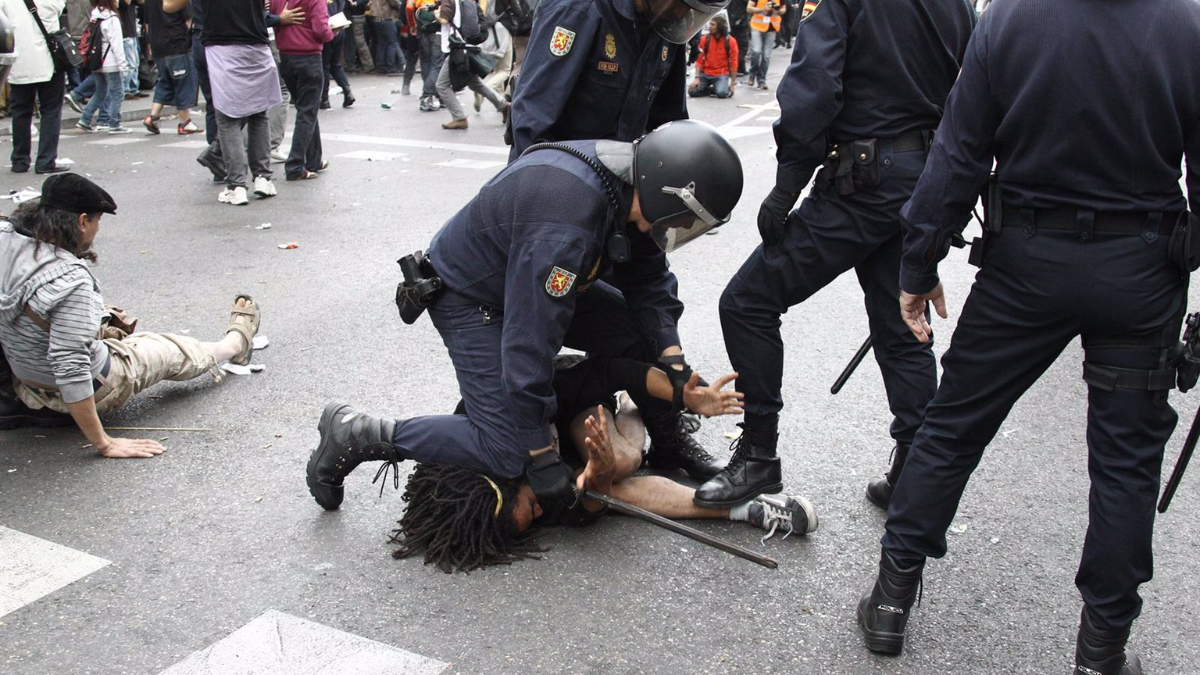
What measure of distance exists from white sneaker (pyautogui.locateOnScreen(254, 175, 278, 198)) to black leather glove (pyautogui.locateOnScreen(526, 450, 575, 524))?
5836 mm

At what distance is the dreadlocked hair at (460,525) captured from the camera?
318cm

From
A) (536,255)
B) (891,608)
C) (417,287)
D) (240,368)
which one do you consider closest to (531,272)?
(536,255)

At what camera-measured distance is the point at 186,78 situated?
11469 mm

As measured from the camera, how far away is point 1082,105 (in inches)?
93.3

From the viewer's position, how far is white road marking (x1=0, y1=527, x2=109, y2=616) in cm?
301

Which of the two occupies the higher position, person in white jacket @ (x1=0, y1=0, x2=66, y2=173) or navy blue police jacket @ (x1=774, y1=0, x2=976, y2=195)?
navy blue police jacket @ (x1=774, y1=0, x2=976, y2=195)

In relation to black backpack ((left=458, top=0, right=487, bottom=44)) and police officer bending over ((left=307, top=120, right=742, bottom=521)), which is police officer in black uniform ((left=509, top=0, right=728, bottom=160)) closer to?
police officer bending over ((left=307, top=120, right=742, bottom=521))

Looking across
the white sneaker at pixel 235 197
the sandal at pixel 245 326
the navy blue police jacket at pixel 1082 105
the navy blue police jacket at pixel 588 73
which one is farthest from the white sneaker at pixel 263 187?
the navy blue police jacket at pixel 1082 105

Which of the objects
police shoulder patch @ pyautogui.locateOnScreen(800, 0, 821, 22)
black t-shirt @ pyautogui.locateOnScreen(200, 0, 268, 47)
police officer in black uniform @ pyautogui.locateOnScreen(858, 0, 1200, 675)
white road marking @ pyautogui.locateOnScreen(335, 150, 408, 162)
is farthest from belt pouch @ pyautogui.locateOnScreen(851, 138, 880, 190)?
white road marking @ pyautogui.locateOnScreen(335, 150, 408, 162)

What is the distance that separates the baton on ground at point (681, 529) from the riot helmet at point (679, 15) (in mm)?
1511

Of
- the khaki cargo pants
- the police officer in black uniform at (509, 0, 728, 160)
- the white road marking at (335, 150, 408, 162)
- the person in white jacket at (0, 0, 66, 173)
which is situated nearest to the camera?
the police officer in black uniform at (509, 0, 728, 160)

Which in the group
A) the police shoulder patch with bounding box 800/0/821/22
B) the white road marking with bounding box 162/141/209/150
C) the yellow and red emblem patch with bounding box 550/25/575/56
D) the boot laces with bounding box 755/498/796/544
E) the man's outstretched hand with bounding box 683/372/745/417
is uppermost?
the police shoulder patch with bounding box 800/0/821/22

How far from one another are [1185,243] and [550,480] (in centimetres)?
170

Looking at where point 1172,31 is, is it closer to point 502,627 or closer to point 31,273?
point 502,627
